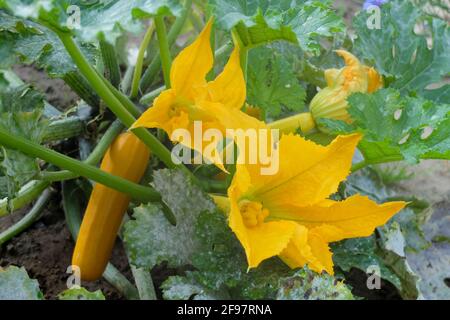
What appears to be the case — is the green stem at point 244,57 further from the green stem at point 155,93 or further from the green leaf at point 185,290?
the green leaf at point 185,290

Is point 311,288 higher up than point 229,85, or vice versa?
point 229,85

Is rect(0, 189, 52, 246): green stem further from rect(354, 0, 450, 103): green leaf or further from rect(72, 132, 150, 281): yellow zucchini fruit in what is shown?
rect(354, 0, 450, 103): green leaf

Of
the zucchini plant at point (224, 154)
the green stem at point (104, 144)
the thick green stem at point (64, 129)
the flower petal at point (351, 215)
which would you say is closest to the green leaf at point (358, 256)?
the zucchini plant at point (224, 154)

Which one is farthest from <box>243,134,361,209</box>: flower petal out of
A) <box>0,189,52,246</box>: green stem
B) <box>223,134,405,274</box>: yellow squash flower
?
<box>0,189,52,246</box>: green stem

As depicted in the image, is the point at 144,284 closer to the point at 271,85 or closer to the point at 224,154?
the point at 224,154

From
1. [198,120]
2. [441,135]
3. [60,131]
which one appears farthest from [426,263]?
[60,131]

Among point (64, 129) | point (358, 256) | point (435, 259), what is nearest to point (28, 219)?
point (64, 129)
